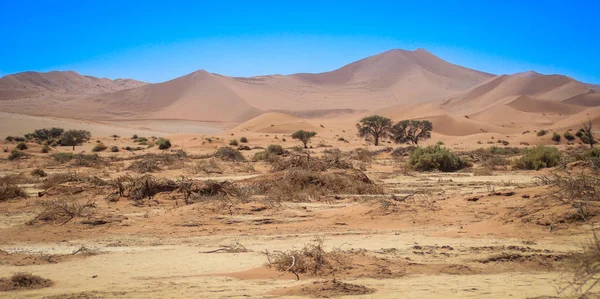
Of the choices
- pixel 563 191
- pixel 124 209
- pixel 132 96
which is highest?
pixel 132 96

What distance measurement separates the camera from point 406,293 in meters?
5.49

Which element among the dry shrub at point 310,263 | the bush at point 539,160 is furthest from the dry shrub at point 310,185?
the bush at point 539,160

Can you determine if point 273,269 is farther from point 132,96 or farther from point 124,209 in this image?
point 132,96

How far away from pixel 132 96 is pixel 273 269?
501 ft

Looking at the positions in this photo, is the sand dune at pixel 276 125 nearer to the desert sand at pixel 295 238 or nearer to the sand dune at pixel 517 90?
the desert sand at pixel 295 238

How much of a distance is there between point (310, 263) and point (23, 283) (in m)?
3.75

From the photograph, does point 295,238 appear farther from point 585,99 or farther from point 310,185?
point 585,99

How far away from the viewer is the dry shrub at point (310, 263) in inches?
259

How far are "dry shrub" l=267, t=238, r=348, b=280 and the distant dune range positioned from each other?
2950 inches

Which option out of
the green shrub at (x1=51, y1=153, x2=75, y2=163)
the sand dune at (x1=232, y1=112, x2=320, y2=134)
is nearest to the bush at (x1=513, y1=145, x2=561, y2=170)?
the green shrub at (x1=51, y1=153, x2=75, y2=163)

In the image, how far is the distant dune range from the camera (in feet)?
332

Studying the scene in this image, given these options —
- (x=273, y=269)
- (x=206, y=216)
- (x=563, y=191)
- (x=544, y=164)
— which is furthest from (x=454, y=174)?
(x=273, y=269)

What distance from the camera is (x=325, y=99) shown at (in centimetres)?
15600

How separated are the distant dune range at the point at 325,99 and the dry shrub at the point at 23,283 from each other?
75.6m
